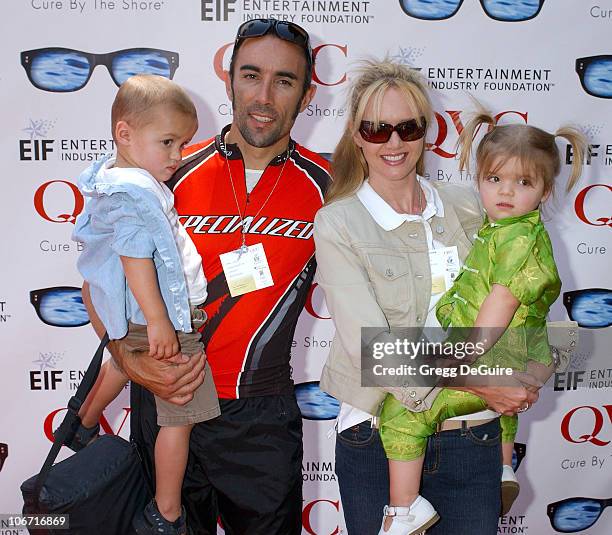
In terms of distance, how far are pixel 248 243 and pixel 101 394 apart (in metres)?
0.77

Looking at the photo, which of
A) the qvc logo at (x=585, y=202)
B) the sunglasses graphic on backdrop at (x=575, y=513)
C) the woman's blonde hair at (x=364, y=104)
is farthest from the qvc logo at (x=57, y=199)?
the sunglasses graphic on backdrop at (x=575, y=513)

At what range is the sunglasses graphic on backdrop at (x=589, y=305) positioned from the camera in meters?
2.83

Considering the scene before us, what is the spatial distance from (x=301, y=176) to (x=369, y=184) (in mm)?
290

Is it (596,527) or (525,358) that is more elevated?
(525,358)

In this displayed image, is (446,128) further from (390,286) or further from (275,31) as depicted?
(390,286)

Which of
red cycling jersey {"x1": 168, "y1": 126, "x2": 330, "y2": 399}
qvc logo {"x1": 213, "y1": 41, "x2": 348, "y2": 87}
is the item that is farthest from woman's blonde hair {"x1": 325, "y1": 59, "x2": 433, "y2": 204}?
qvc logo {"x1": 213, "y1": 41, "x2": 348, "y2": 87}

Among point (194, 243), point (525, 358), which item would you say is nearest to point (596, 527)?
point (525, 358)

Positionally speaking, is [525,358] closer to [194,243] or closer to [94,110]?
[194,243]

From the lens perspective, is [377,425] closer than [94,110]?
Yes

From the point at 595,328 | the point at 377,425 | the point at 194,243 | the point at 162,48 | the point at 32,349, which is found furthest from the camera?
the point at 595,328

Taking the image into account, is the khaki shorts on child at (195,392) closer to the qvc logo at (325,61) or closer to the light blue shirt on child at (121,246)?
the light blue shirt on child at (121,246)

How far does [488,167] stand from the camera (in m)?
1.70

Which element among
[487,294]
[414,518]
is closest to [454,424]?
[414,518]

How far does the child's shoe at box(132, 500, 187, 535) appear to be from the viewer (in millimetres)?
1841
